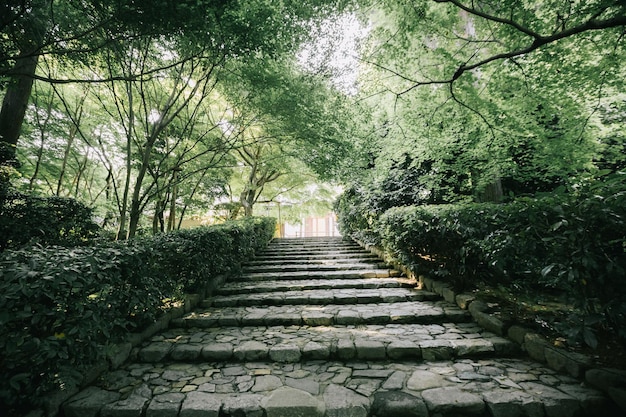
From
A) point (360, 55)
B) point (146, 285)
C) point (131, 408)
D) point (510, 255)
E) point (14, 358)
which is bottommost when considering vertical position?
point (131, 408)

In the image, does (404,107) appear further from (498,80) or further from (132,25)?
(132,25)

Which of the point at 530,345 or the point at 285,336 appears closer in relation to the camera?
the point at 530,345

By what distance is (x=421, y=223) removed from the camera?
5141 mm

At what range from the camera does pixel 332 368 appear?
3.14 meters

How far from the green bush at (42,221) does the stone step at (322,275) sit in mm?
3924

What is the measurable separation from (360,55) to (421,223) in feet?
14.3

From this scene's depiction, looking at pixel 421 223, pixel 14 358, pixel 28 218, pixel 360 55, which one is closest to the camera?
pixel 14 358

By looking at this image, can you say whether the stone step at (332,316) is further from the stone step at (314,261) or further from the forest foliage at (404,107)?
the stone step at (314,261)

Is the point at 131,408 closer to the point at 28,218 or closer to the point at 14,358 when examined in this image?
the point at 14,358

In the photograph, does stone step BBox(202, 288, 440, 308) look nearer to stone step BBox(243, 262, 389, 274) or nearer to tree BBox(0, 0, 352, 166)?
stone step BBox(243, 262, 389, 274)

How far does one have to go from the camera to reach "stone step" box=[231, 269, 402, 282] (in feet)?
21.8

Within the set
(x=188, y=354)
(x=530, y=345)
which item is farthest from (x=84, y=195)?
(x=530, y=345)

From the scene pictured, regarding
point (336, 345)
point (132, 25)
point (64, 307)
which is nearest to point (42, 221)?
point (132, 25)

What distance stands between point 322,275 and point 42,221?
21.0 ft
